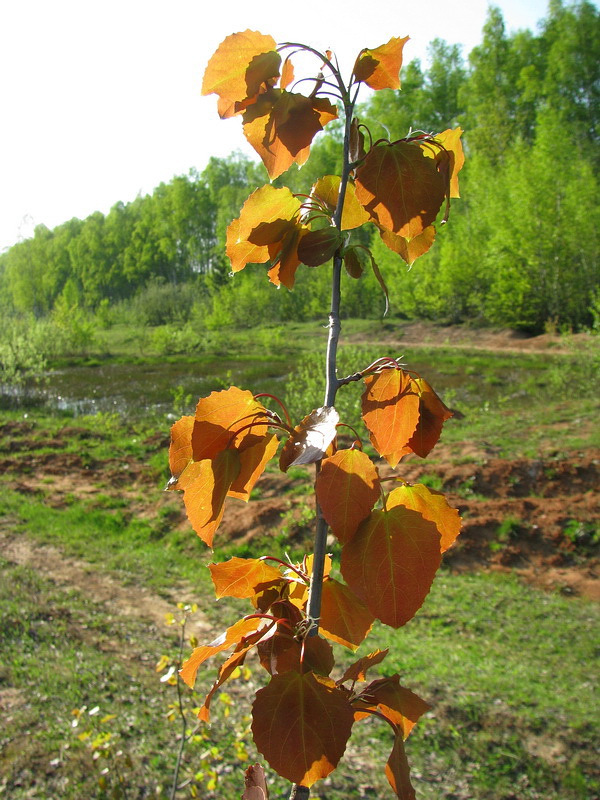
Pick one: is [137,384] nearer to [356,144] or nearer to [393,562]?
[356,144]

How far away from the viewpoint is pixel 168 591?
15.0ft

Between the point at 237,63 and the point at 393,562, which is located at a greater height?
the point at 237,63

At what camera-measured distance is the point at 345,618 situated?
754 mm

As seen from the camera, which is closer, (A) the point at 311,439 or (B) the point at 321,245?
(A) the point at 311,439

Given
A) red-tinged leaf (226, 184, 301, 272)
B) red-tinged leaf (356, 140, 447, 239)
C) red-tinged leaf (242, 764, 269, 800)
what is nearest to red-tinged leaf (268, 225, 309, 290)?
red-tinged leaf (226, 184, 301, 272)

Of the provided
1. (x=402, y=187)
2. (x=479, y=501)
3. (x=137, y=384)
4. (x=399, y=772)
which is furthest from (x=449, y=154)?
(x=137, y=384)

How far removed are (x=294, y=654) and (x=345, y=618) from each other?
0.11 m

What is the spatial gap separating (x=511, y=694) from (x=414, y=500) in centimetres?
297

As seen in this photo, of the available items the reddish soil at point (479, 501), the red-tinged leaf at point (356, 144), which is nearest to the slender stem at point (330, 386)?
the red-tinged leaf at point (356, 144)

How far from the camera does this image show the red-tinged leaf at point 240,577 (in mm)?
753

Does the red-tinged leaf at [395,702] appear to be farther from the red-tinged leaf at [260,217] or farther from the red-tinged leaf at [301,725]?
the red-tinged leaf at [260,217]

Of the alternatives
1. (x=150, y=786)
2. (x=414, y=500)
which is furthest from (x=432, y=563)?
(x=150, y=786)

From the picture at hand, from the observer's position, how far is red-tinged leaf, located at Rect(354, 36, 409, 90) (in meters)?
0.68

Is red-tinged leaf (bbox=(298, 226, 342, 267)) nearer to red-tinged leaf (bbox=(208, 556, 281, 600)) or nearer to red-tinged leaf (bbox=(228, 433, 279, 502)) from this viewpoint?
red-tinged leaf (bbox=(228, 433, 279, 502))
